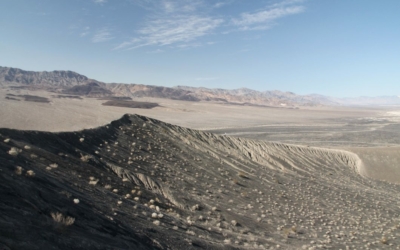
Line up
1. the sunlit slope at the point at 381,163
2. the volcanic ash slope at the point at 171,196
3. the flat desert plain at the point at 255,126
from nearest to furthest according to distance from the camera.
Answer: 1. the volcanic ash slope at the point at 171,196
2. the flat desert plain at the point at 255,126
3. the sunlit slope at the point at 381,163

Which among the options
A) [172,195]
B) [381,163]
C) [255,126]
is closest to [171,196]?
[172,195]

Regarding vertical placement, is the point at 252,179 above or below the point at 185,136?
below

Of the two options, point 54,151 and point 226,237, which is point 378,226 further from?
point 54,151

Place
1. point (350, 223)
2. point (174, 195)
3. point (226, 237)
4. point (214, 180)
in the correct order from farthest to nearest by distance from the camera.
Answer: point (214, 180), point (350, 223), point (174, 195), point (226, 237)

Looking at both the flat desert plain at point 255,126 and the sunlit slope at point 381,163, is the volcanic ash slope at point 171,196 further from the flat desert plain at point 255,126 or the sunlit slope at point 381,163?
the flat desert plain at point 255,126

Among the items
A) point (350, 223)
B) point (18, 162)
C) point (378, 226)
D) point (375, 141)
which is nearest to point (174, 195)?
point (18, 162)

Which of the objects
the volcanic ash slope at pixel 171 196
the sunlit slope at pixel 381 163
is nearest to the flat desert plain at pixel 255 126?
the sunlit slope at pixel 381 163
